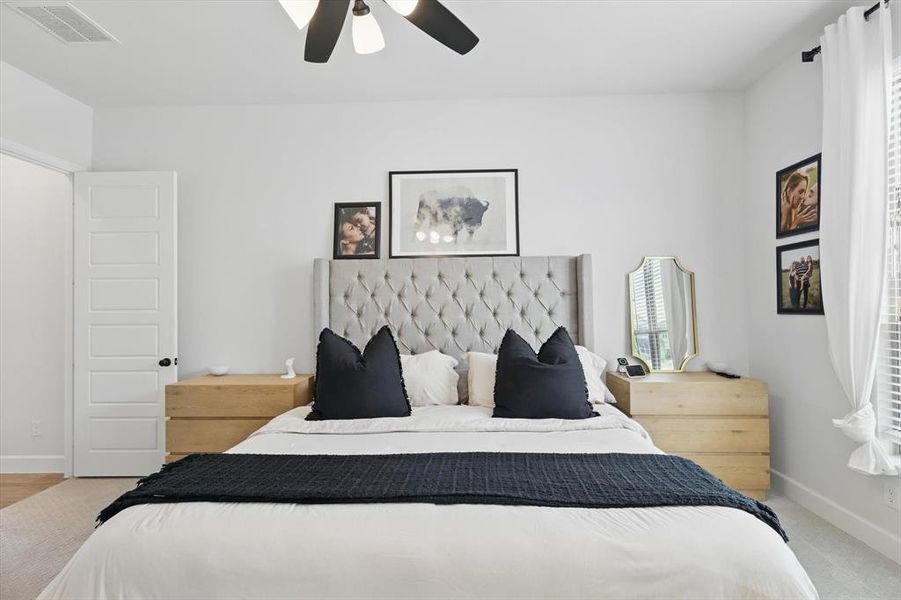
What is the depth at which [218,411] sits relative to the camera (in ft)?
10.4

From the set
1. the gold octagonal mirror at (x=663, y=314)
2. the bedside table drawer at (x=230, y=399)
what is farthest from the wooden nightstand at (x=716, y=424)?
the bedside table drawer at (x=230, y=399)

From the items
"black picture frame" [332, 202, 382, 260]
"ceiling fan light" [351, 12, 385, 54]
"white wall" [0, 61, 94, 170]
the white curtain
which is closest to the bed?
the white curtain

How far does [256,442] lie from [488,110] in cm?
275

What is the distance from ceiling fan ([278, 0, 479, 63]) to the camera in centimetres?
164

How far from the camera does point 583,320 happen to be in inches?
135

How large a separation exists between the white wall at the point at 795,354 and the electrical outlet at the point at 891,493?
0.10 ft

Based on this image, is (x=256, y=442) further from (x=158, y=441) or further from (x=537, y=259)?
(x=537, y=259)

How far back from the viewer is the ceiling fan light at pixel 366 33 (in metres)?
1.87

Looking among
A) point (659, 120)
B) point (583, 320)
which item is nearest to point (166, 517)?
point (583, 320)

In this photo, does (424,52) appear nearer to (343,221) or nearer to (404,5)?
(343,221)

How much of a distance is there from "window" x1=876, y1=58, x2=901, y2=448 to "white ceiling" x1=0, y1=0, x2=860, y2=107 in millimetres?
743

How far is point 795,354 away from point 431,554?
281 centimetres

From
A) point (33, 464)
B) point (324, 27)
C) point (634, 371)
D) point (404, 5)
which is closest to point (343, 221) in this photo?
point (324, 27)

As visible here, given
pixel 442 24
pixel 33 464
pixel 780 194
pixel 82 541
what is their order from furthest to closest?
pixel 33 464, pixel 780 194, pixel 82 541, pixel 442 24
